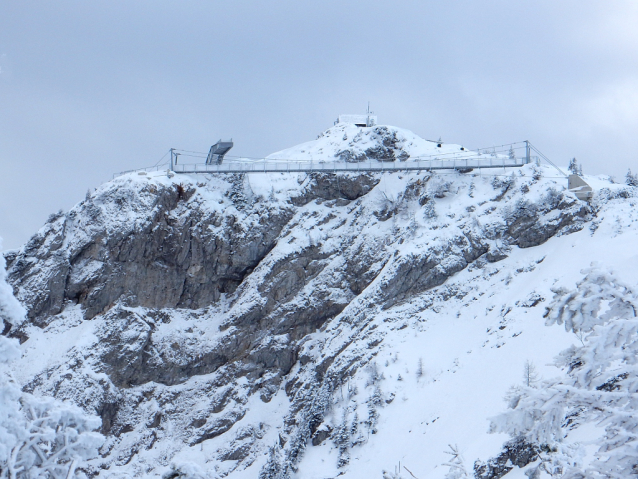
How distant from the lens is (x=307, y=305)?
204ft

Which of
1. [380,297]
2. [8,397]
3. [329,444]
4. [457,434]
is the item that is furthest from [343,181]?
[8,397]

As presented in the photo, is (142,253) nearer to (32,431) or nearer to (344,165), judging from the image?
(344,165)

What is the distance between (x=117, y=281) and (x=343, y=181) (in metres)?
24.2

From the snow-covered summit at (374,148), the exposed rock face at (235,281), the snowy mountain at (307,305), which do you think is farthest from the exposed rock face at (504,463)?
the snow-covered summit at (374,148)

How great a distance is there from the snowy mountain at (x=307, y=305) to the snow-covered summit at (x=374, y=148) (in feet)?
0.84

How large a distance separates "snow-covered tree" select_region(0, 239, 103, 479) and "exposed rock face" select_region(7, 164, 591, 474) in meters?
38.2

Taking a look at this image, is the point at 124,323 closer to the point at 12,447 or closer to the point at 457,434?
the point at 457,434

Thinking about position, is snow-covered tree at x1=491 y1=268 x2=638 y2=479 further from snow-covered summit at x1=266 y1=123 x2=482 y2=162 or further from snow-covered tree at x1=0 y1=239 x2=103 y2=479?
snow-covered summit at x1=266 y1=123 x2=482 y2=162

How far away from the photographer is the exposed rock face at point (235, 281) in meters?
56.6

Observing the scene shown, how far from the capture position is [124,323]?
203 feet

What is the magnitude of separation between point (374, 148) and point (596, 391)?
64.5 metres

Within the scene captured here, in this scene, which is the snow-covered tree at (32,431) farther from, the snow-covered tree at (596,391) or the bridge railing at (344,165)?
the bridge railing at (344,165)

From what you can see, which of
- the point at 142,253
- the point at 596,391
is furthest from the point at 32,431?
the point at 142,253

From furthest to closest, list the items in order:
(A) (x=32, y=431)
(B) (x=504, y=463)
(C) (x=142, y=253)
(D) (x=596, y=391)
Result: (C) (x=142, y=253) < (B) (x=504, y=463) < (A) (x=32, y=431) < (D) (x=596, y=391)
